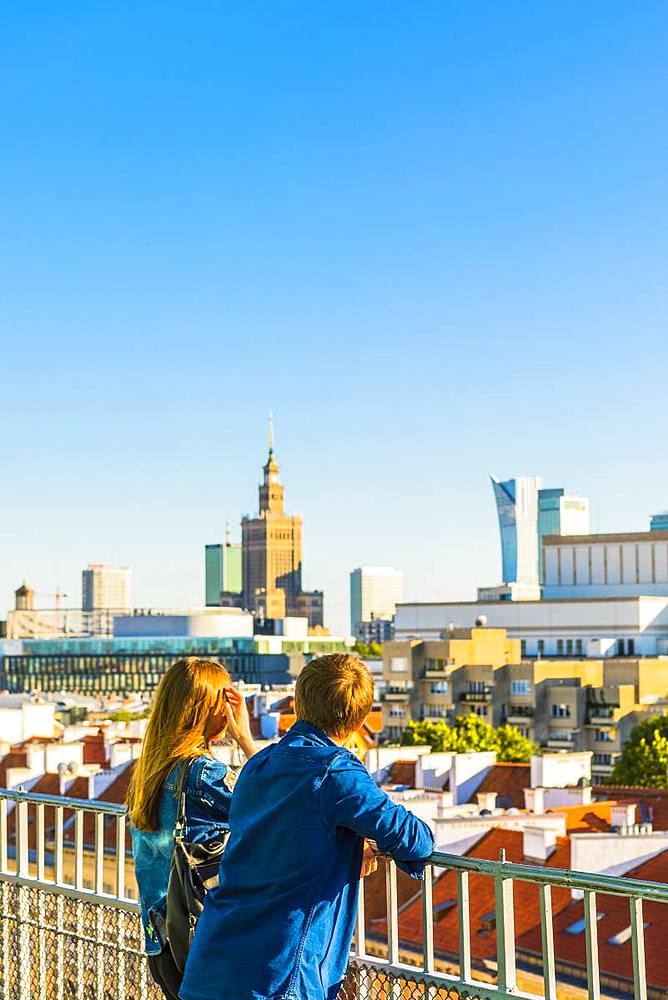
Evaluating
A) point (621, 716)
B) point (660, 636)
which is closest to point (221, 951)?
point (621, 716)

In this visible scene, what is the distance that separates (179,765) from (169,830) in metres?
0.23

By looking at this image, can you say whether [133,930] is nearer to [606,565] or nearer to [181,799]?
[181,799]

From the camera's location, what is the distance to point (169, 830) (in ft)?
15.4

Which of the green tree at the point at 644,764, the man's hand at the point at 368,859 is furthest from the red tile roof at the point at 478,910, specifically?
the green tree at the point at 644,764

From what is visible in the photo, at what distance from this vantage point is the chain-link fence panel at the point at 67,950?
6.25 m

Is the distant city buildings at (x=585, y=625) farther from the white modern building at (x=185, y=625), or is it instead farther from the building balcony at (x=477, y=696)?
the white modern building at (x=185, y=625)

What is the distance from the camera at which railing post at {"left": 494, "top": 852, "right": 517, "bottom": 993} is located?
14.6 ft

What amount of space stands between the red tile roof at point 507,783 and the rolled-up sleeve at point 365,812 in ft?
131

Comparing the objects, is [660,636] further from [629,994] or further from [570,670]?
[629,994]

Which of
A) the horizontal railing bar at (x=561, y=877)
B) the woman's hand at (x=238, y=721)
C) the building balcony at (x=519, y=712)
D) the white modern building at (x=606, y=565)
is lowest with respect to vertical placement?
the building balcony at (x=519, y=712)

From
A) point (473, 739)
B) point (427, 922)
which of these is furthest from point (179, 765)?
point (473, 739)

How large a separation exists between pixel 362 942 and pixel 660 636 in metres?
89.0

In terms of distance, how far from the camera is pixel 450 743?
64938 mm

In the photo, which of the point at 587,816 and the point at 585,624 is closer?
the point at 587,816
